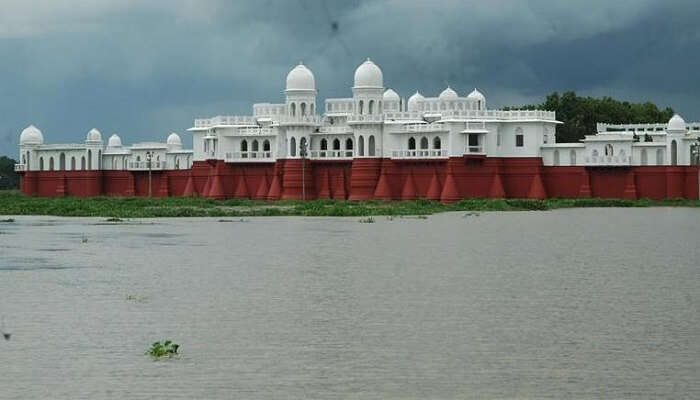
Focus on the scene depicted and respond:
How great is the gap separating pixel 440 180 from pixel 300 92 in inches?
436

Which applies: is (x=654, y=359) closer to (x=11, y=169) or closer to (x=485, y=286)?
(x=485, y=286)

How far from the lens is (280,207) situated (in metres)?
65.2

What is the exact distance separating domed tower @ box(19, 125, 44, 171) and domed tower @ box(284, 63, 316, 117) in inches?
988

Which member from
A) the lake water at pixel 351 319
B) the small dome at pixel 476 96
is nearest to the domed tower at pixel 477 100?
the small dome at pixel 476 96

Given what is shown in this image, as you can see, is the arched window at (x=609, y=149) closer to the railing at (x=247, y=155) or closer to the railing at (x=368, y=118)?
the railing at (x=368, y=118)

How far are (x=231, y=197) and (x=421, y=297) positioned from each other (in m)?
59.9

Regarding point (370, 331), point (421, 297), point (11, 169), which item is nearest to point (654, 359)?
point (370, 331)

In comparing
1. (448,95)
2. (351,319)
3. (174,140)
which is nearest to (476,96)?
(448,95)

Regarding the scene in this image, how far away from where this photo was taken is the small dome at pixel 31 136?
3777 inches

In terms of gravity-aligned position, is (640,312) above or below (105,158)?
below

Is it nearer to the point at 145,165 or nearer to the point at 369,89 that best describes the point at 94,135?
the point at 145,165

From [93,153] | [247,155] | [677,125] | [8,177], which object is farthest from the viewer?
[8,177]

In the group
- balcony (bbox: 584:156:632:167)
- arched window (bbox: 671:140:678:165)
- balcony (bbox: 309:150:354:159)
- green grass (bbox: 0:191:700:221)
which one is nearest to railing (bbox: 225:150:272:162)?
balcony (bbox: 309:150:354:159)

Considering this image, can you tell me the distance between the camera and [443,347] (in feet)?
51.3
